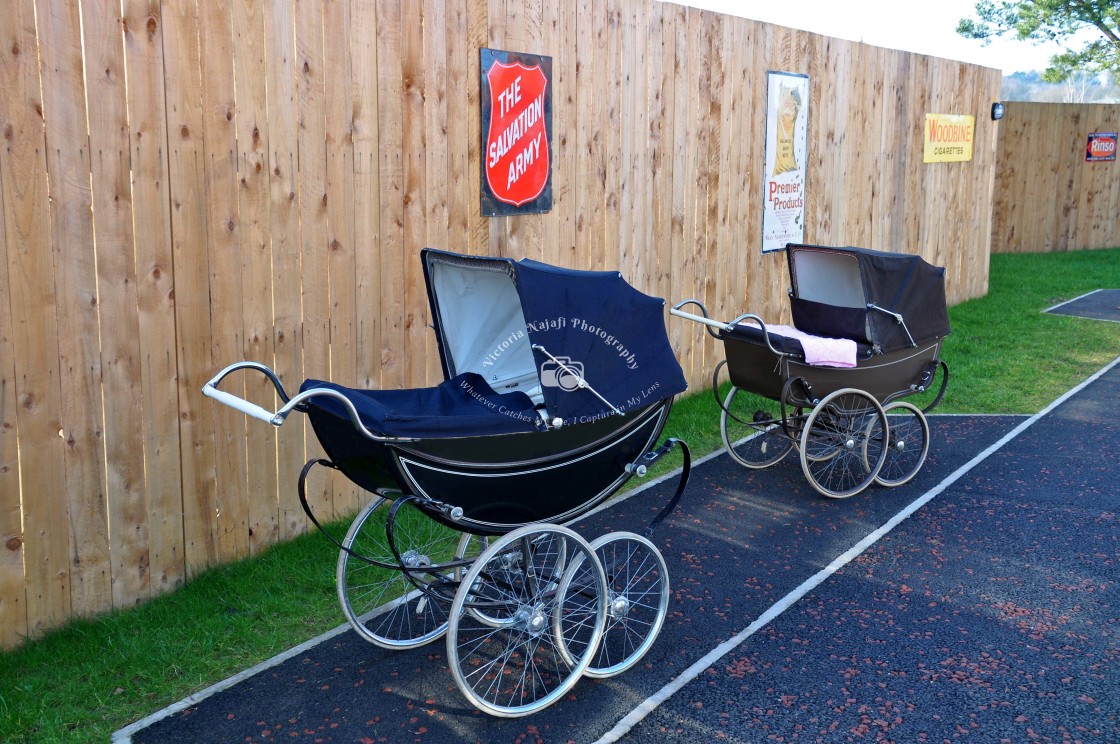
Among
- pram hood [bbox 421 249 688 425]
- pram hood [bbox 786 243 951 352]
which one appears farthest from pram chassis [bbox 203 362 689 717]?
pram hood [bbox 786 243 951 352]

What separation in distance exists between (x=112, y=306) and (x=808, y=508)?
4369 mm

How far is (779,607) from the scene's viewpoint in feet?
18.7

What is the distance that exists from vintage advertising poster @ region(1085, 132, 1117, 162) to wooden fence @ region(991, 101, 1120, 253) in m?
0.08

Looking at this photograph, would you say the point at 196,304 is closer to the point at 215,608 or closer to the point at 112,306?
the point at 112,306

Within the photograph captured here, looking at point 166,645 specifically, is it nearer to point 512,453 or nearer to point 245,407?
point 245,407

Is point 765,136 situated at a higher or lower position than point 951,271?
higher

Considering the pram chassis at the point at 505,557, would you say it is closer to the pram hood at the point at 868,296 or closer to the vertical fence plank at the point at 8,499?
the vertical fence plank at the point at 8,499

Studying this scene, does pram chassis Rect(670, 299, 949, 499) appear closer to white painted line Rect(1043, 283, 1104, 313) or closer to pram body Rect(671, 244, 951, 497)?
pram body Rect(671, 244, 951, 497)

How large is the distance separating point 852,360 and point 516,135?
2.70 metres

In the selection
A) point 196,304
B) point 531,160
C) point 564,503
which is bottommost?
point 564,503

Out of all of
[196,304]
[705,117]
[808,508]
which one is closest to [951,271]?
[705,117]

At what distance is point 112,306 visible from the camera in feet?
17.6

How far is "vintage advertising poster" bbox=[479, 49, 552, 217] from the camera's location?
737 cm

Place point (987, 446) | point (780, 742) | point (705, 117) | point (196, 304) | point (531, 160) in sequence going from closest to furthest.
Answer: point (780, 742), point (196, 304), point (531, 160), point (987, 446), point (705, 117)
